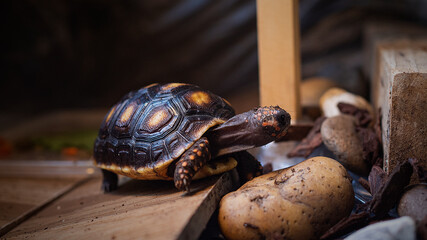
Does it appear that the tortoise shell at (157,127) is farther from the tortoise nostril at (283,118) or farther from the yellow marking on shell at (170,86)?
the tortoise nostril at (283,118)

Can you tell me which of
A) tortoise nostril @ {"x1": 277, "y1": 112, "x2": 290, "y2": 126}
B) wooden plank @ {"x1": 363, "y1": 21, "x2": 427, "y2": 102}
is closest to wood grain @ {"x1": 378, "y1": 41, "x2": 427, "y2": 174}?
tortoise nostril @ {"x1": 277, "y1": 112, "x2": 290, "y2": 126}

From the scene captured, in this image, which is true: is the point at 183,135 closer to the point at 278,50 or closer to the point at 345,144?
the point at 345,144

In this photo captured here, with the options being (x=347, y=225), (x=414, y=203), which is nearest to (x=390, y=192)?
(x=414, y=203)

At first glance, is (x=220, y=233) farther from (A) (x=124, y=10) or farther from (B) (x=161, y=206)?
→ (A) (x=124, y=10)

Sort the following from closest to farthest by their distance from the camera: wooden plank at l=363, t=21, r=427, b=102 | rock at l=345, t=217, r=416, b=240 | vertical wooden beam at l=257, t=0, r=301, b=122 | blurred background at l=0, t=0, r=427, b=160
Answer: rock at l=345, t=217, r=416, b=240 < vertical wooden beam at l=257, t=0, r=301, b=122 < wooden plank at l=363, t=21, r=427, b=102 < blurred background at l=0, t=0, r=427, b=160

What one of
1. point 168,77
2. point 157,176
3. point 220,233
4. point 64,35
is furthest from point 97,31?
point 220,233

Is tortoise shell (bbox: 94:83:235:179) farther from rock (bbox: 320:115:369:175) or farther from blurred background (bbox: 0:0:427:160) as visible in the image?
blurred background (bbox: 0:0:427:160)

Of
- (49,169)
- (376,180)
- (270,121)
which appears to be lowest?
(49,169)
